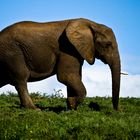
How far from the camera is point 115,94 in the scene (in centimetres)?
1839

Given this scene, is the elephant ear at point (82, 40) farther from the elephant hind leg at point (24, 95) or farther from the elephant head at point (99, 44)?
the elephant hind leg at point (24, 95)

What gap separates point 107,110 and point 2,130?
462cm

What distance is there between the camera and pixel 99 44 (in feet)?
61.0

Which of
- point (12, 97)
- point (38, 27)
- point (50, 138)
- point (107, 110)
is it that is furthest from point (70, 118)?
point (12, 97)

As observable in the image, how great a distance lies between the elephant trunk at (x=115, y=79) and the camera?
60.4ft

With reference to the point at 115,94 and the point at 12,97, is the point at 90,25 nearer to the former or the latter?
the point at 115,94

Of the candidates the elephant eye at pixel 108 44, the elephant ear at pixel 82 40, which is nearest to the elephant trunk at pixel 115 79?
the elephant eye at pixel 108 44

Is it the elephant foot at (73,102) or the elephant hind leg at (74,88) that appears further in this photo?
the elephant foot at (73,102)

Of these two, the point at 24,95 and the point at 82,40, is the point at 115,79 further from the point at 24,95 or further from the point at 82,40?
the point at 24,95

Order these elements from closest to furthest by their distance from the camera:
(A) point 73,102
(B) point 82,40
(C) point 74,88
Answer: (C) point 74,88 < (A) point 73,102 < (B) point 82,40

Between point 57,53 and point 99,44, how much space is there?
1431mm

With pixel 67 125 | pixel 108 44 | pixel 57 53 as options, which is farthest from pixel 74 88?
pixel 67 125

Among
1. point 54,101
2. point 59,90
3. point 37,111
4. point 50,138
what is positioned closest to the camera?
point 50,138

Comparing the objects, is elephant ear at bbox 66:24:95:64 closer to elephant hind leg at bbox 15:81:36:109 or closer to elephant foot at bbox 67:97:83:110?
elephant foot at bbox 67:97:83:110
